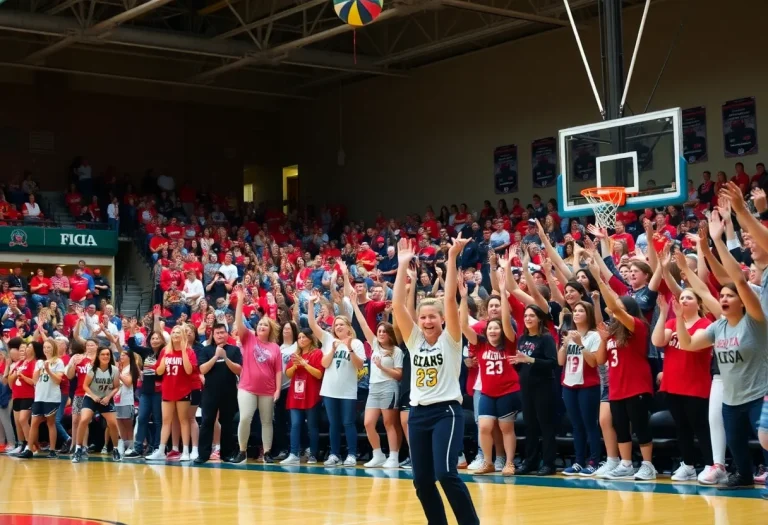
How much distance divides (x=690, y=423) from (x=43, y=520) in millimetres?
5901

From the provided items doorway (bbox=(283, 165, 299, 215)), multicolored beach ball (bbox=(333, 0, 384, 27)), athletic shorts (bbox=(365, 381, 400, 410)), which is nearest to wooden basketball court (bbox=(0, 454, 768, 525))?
athletic shorts (bbox=(365, 381, 400, 410))

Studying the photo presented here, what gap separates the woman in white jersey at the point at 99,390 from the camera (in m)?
15.3

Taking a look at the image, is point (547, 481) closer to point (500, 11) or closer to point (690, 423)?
point (690, 423)

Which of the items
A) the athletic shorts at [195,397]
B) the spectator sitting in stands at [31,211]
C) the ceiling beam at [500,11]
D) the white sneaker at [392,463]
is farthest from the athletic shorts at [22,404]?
the ceiling beam at [500,11]

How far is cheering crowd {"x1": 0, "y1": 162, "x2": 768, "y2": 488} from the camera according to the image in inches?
357

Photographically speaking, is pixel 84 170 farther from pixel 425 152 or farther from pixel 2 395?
pixel 2 395

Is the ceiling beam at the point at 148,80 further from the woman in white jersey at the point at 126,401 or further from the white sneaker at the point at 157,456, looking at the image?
the white sneaker at the point at 157,456

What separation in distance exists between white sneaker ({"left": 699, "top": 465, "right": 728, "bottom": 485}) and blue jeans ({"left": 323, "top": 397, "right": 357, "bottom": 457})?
487 centimetres

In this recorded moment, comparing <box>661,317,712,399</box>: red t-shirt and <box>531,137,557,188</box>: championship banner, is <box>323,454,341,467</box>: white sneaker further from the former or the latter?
<box>531,137,557,188</box>: championship banner

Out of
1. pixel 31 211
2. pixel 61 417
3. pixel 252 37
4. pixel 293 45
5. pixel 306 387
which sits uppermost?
pixel 252 37

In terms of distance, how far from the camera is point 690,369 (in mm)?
9844

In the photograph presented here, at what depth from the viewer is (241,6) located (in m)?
28.5

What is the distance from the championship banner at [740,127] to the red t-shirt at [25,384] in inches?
601

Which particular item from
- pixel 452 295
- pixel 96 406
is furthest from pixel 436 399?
pixel 96 406
